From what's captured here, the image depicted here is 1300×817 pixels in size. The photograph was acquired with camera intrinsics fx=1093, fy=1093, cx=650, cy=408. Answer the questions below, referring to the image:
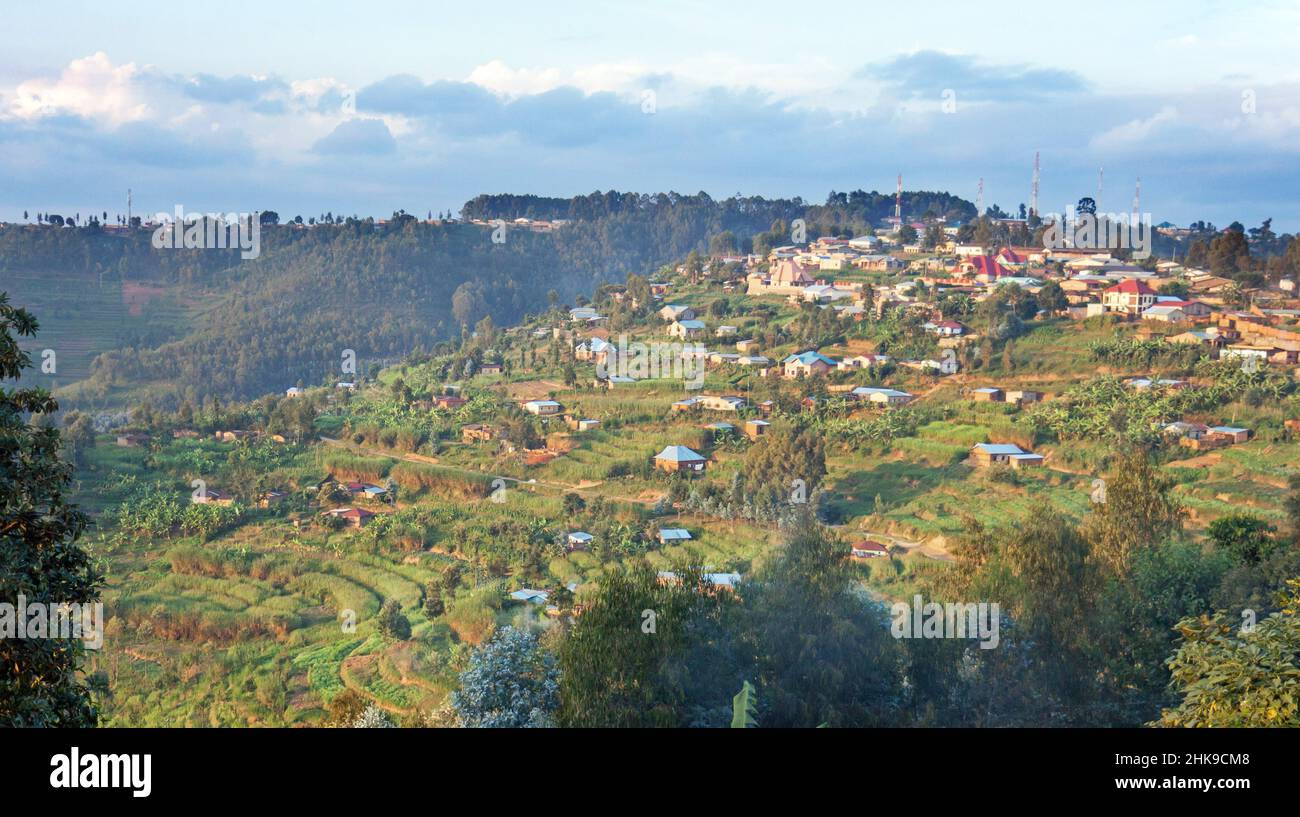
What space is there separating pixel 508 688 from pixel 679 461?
16006 millimetres

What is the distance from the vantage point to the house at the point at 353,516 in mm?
23531

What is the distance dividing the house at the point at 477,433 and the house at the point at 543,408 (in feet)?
5.13

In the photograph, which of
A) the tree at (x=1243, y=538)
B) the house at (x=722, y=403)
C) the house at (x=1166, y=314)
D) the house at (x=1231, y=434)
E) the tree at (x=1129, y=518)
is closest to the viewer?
the tree at (x=1243, y=538)

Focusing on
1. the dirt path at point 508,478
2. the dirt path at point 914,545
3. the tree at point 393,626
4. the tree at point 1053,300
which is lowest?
the tree at point 393,626

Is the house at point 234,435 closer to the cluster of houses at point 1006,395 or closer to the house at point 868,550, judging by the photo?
the house at point 868,550

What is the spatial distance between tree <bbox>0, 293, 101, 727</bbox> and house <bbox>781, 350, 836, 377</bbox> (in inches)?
1074

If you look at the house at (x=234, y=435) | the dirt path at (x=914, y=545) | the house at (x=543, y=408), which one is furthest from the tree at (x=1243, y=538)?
the house at (x=234, y=435)

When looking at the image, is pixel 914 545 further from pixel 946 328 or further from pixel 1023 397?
pixel 946 328

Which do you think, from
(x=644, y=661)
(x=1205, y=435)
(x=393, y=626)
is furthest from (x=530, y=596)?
(x=1205, y=435)

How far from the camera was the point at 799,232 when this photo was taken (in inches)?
2338

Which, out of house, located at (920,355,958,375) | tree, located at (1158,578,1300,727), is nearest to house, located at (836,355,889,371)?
house, located at (920,355,958,375)

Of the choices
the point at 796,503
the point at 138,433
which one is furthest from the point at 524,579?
the point at 138,433

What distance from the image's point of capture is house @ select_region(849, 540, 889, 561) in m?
19.2

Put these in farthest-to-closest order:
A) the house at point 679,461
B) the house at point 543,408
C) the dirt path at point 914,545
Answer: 1. the house at point 543,408
2. the house at point 679,461
3. the dirt path at point 914,545
